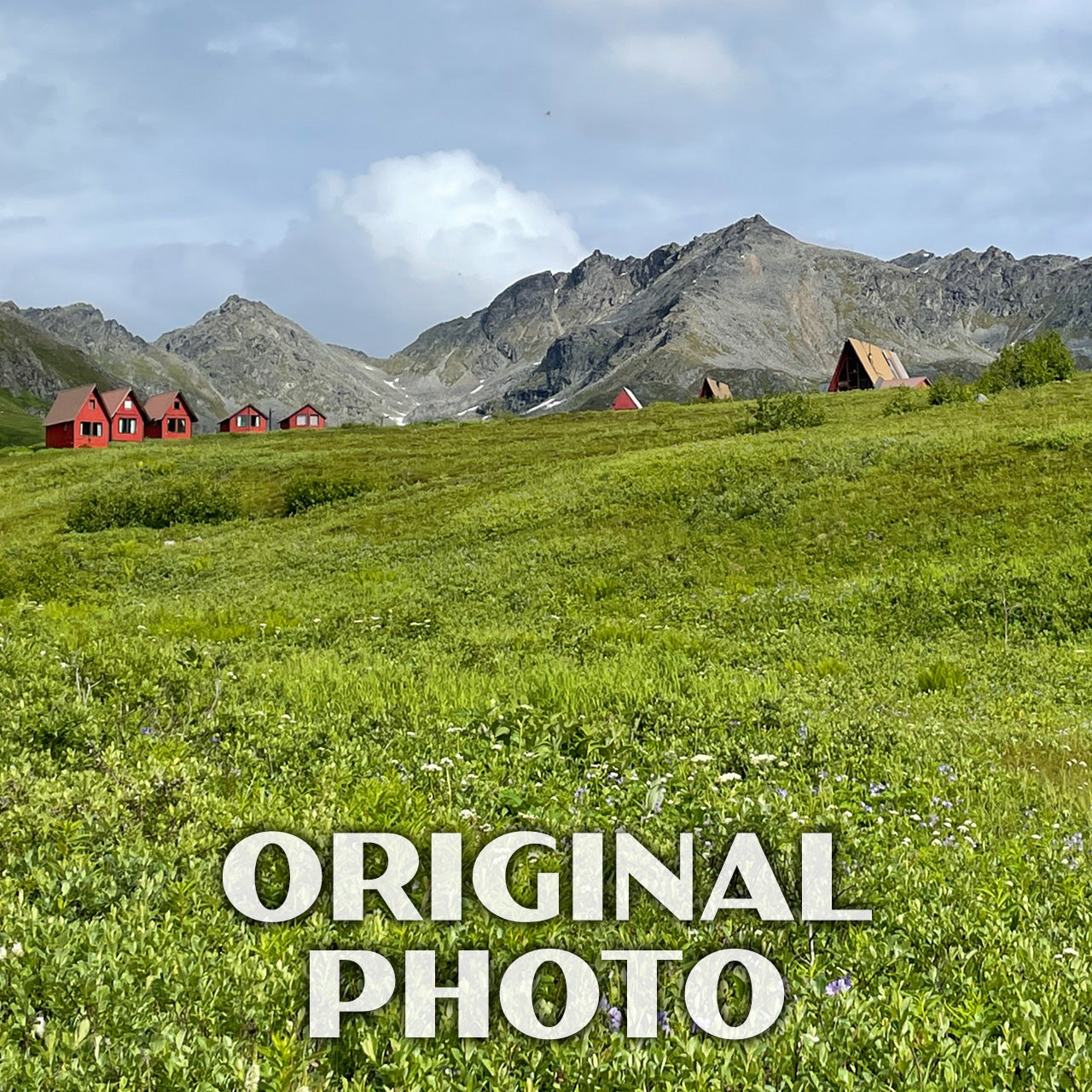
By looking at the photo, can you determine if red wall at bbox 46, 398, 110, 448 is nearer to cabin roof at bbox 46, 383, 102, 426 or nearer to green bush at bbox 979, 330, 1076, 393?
cabin roof at bbox 46, 383, 102, 426

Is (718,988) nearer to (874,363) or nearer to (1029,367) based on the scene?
(1029,367)

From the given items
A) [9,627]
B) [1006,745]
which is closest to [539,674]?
[1006,745]

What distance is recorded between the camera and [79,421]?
10612 cm

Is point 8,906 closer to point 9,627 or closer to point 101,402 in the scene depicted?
point 9,627

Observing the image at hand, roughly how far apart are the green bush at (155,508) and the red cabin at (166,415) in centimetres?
8694

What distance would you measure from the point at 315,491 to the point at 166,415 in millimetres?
91488

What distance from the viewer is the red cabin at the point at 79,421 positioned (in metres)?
106

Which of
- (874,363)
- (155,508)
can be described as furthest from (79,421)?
(874,363)

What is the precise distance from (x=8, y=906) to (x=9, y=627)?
9572 millimetres

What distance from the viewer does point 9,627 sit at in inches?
469

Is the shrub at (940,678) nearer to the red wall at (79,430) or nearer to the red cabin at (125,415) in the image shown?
the red wall at (79,430)

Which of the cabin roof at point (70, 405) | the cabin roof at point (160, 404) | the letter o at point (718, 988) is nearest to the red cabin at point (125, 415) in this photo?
the cabin roof at point (160, 404)

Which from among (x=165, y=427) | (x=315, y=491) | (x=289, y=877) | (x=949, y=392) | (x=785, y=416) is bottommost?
(x=289, y=877)

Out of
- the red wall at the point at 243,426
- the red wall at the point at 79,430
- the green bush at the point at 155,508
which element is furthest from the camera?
the red wall at the point at 243,426
